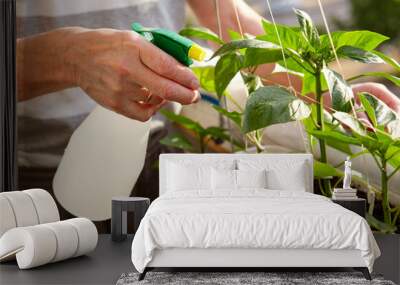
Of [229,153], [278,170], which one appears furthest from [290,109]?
[229,153]

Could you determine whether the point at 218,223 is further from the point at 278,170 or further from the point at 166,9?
the point at 166,9

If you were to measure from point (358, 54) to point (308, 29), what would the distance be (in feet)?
1.05

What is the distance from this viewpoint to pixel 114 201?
485 centimetres

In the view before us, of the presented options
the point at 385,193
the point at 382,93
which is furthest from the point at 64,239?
the point at 382,93

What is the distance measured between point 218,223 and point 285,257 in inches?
Answer: 14.1

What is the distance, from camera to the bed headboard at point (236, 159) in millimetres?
4855

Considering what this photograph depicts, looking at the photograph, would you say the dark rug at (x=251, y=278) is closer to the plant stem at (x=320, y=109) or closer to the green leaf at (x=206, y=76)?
the plant stem at (x=320, y=109)

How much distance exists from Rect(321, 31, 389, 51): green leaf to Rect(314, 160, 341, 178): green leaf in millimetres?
696

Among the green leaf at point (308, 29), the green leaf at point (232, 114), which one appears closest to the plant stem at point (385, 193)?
the green leaf at point (308, 29)

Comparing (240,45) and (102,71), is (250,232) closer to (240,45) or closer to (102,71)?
(240,45)

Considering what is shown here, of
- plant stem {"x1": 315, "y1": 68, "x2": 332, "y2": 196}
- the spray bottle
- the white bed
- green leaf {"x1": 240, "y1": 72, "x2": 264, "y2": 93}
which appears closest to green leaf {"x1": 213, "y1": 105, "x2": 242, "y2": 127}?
green leaf {"x1": 240, "y1": 72, "x2": 264, "y2": 93}

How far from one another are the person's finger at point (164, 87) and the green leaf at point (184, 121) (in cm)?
10

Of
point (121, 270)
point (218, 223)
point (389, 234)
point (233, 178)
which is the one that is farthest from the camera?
point (389, 234)

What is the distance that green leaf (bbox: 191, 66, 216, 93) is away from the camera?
5.11m
